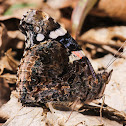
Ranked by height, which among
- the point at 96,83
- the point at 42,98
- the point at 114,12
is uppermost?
the point at 114,12

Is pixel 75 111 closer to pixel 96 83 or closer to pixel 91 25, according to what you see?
pixel 96 83

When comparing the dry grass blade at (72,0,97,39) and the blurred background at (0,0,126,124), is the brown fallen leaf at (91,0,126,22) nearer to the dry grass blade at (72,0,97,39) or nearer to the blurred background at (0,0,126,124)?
the blurred background at (0,0,126,124)

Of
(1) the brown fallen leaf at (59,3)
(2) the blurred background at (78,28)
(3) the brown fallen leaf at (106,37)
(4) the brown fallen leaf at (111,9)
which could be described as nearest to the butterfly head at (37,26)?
(2) the blurred background at (78,28)

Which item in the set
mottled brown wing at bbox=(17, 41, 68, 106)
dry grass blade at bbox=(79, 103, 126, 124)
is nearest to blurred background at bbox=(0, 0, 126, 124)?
mottled brown wing at bbox=(17, 41, 68, 106)

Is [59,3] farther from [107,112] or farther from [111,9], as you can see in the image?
[107,112]

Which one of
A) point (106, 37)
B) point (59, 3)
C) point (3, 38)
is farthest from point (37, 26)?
point (59, 3)

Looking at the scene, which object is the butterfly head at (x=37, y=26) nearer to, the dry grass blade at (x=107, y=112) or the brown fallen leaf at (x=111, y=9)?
the dry grass blade at (x=107, y=112)

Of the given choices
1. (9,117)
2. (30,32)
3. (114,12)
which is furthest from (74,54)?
(114,12)
